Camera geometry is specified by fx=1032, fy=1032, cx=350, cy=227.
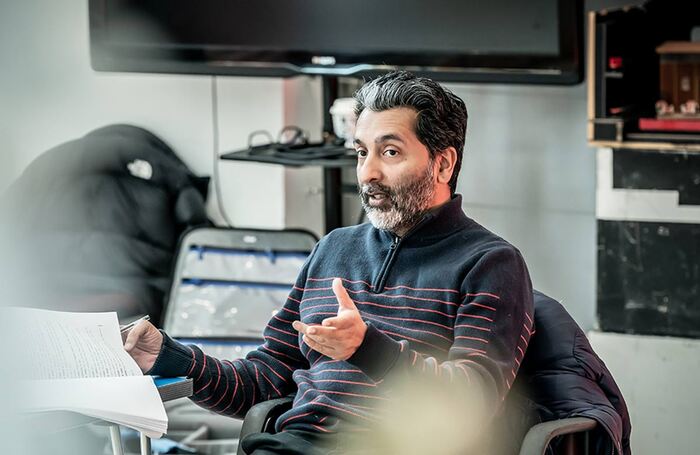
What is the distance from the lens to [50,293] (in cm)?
286

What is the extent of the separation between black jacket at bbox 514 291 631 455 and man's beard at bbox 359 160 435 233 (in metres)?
0.24

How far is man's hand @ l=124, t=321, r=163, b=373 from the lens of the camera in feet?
4.65

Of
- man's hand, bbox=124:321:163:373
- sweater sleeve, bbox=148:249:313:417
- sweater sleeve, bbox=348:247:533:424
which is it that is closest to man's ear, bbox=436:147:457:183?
sweater sleeve, bbox=348:247:533:424

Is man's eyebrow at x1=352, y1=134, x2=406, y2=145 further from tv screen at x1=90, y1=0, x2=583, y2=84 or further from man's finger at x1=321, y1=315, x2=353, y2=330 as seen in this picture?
tv screen at x1=90, y1=0, x2=583, y2=84

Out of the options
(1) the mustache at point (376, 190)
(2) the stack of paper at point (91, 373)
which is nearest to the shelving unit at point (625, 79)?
(1) the mustache at point (376, 190)

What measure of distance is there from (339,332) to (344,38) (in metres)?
1.79

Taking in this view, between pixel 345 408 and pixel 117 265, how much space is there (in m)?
1.74

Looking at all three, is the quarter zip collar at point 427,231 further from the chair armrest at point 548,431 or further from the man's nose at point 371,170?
the chair armrest at point 548,431

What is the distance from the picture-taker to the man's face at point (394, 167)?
60.2 inches

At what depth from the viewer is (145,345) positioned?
1437 mm

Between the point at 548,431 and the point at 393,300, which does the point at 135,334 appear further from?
the point at 548,431

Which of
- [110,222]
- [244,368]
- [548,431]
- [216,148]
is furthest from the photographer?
[216,148]

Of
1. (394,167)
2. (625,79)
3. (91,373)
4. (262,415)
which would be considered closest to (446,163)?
(394,167)

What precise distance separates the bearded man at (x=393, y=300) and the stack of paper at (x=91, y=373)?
2.2 inches
